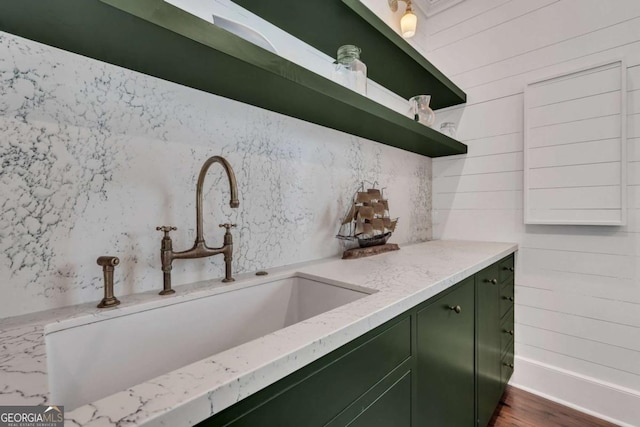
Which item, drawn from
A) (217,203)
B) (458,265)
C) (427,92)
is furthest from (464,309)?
(427,92)

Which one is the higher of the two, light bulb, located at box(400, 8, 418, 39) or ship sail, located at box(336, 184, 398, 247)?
light bulb, located at box(400, 8, 418, 39)

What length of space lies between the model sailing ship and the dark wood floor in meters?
1.18

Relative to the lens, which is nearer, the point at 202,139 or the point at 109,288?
the point at 109,288

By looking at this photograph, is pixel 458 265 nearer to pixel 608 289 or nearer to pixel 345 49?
pixel 345 49

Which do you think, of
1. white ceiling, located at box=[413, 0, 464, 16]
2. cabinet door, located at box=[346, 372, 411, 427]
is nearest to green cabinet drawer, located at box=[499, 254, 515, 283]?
cabinet door, located at box=[346, 372, 411, 427]

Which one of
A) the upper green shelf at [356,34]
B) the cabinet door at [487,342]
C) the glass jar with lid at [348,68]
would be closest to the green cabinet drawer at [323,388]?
the cabinet door at [487,342]

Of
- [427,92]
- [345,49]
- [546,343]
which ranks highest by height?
[427,92]

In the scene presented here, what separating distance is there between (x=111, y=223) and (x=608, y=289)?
2403 millimetres

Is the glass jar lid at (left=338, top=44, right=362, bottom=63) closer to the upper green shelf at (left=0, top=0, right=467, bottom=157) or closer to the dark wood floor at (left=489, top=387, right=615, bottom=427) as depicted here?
the upper green shelf at (left=0, top=0, right=467, bottom=157)

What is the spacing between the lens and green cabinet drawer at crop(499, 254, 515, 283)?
5.37ft

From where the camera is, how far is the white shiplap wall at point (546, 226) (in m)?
1.54

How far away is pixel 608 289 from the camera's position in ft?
5.24

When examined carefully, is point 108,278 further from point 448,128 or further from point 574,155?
point 574,155

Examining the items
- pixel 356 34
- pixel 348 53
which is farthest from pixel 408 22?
pixel 348 53
